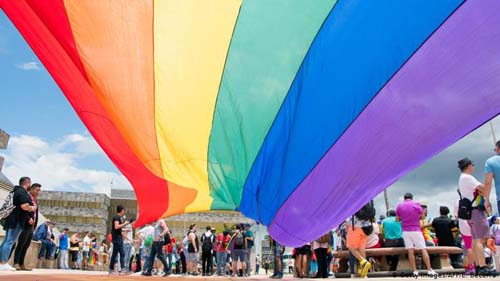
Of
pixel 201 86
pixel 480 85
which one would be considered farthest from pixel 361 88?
pixel 201 86

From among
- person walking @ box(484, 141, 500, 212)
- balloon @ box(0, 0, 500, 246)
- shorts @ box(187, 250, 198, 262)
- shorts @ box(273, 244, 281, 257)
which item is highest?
balloon @ box(0, 0, 500, 246)

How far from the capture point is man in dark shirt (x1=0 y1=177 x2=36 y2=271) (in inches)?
265

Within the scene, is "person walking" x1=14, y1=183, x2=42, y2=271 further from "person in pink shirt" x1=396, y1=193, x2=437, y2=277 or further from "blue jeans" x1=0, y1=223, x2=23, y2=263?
"person in pink shirt" x1=396, y1=193, x2=437, y2=277

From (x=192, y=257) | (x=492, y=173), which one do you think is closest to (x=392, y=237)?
(x=492, y=173)

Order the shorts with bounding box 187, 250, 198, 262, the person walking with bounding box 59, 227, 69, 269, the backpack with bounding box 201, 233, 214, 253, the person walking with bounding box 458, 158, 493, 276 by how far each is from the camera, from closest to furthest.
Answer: the person walking with bounding box 458, 158, 493, 276 < the backpack with bounding box 201, 233, 214, 253 < the shorts with bounding box 187, 250, 198, 262 < the person walking with bounding box 59, 227, 69, 269

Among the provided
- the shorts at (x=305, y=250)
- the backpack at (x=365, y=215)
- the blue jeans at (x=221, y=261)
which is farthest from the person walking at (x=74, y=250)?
the backpack at (x=365, y=215)

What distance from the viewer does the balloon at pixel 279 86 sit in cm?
326

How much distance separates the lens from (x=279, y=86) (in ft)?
13.1

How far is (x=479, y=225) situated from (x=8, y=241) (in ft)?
22.7

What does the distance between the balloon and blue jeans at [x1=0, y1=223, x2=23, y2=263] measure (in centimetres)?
335

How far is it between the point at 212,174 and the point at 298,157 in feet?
3.37

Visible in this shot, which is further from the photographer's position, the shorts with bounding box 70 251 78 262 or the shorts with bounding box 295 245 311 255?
the shorts with bounding box 70 251 78 262

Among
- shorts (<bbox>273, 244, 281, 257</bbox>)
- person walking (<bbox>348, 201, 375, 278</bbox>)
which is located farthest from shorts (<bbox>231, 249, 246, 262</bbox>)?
person walking (<bbox>348, 201, 375, 278</bbox>)

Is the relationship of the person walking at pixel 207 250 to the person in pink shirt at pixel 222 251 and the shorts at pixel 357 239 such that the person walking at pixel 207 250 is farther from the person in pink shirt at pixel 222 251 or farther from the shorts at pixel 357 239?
the shorts at pixel 357 239
